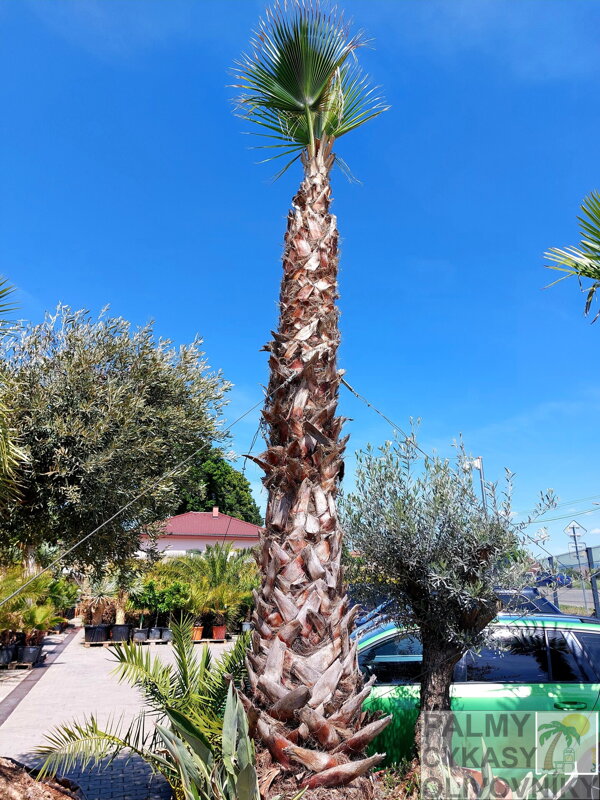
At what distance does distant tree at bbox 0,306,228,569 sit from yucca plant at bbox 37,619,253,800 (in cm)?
182

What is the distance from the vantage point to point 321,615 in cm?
367

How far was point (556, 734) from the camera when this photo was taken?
5.11 meters

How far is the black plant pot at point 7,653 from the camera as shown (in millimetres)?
13281

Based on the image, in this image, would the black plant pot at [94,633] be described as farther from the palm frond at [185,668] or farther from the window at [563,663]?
the window at [563,663]

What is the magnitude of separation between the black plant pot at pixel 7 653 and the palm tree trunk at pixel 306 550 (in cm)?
1240

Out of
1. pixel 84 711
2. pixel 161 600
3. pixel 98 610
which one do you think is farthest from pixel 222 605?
pixel 84 711

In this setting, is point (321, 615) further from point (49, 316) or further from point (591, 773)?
point (49, 316)

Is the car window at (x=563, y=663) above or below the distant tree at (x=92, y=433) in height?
below

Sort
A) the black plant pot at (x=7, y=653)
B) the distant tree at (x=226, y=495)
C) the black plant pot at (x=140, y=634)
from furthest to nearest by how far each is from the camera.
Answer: the distant tree at (x=226, y=495), the black plant pot at (x=140, y=634), the black plant pot at (x=7, y=653)

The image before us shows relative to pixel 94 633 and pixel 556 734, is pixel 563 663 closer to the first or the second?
pixel 556 734

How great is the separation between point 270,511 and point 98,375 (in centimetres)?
405

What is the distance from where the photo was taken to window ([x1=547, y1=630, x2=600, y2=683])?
587cm

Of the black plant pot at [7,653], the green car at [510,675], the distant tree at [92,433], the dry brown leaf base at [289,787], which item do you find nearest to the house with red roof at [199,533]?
the black plant pot at [7,653]

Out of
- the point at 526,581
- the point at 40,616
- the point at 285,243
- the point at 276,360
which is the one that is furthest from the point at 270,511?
the point at 40,616
